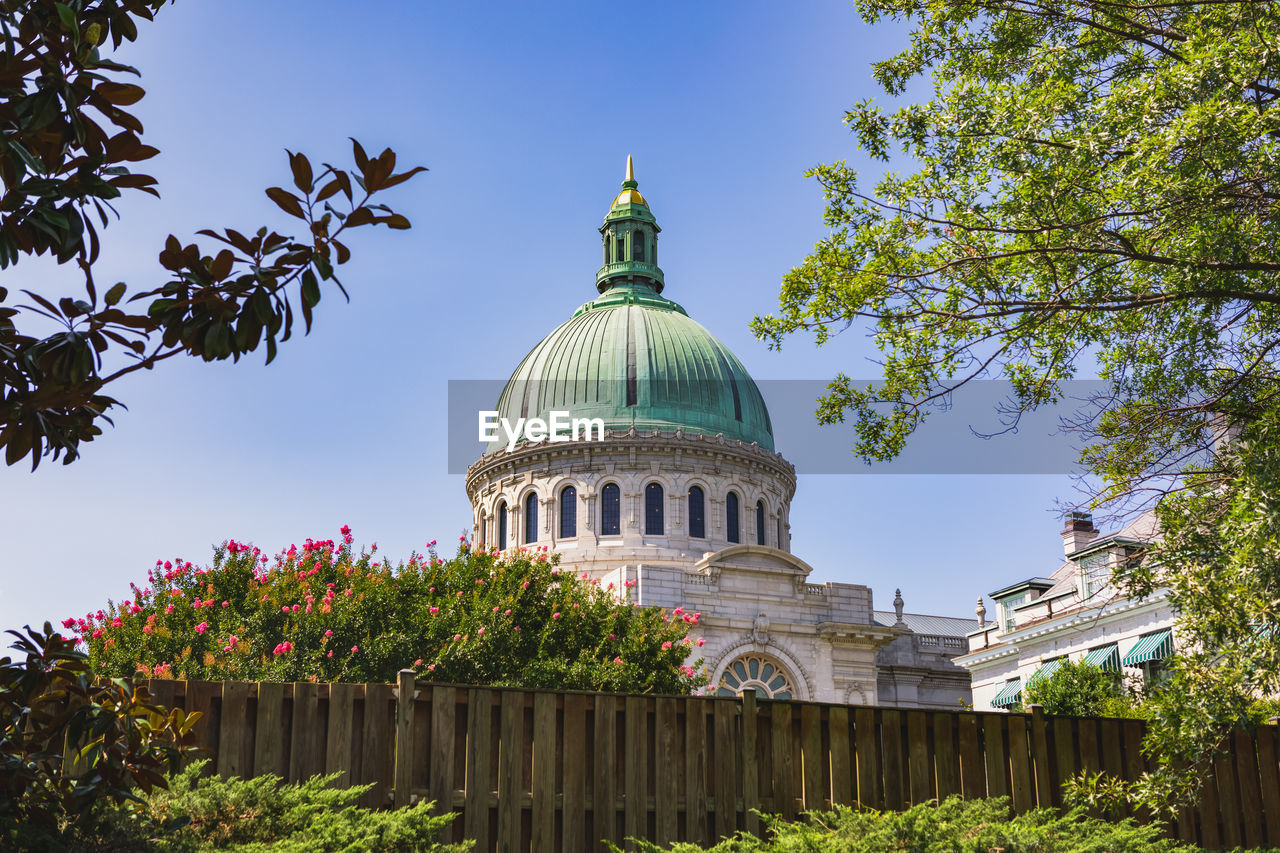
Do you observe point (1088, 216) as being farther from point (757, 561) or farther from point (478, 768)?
point (757, 561)

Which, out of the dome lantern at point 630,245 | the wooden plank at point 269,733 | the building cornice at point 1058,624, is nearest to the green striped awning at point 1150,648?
the building cornice at point 1058,624

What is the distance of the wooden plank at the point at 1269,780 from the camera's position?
36.7 feet

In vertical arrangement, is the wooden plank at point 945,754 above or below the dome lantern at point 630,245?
below

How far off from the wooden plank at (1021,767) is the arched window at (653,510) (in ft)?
150

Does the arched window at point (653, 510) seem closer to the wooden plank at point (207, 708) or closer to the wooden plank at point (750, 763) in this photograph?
the wooden plank at point (750, 763)

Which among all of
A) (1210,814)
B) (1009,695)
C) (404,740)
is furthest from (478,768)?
(1009,695)

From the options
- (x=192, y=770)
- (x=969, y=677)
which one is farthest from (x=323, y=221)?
(x=969, y=677)

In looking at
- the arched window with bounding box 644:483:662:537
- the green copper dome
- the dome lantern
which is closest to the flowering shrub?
the arched window with bounding box 644:483:662:537

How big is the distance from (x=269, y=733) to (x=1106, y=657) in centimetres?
3235

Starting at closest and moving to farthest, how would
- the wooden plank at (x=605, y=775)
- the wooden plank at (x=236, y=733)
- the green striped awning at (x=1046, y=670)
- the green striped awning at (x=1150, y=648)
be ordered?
the wooden plank at (x=236, y=733) < the wooden plank at (x=605, y=775) < the green striped awning at (x=1150, y=648) < the green striped awning at (x=1046, y=670)

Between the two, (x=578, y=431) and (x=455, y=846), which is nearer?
(x=455, y=846)

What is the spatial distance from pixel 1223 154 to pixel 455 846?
8.46 m

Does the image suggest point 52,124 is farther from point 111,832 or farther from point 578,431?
point 578,431

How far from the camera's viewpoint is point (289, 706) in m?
9.39
